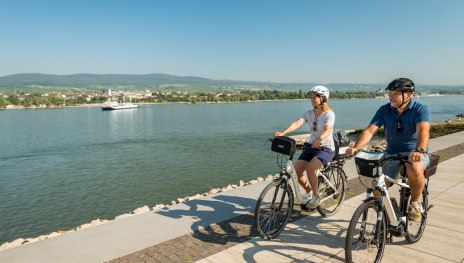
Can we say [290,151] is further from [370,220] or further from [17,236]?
[17,236]

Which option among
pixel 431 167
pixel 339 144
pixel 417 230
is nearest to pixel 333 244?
pixel 417 230

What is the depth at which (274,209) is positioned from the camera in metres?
5.03

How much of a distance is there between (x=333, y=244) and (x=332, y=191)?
1440 mm

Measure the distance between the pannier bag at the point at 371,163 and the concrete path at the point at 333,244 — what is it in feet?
4.12

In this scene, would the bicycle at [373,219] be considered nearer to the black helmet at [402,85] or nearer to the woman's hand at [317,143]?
the black helmet at [402,85]

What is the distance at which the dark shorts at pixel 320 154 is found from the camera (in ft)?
17.4

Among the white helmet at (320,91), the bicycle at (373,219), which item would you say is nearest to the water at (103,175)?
the white helmet at (320,91)

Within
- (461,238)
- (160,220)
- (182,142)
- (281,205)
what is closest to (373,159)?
(281,205)

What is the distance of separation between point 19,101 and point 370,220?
174m

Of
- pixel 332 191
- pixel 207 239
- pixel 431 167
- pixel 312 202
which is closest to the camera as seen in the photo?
pixel 431 167

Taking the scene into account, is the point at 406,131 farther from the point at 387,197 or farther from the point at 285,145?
the point at 285,145

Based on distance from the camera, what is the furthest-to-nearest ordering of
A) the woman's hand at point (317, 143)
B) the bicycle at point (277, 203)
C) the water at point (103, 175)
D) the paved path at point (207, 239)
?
the water at point (103, 175) → the woman's hand at point (317, 143) → the bicycle at point (277, 203) → the paved path at point (207, 239)

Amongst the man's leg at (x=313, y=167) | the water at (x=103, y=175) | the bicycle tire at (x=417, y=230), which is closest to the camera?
the bicycle tire at (x=417, y=230)

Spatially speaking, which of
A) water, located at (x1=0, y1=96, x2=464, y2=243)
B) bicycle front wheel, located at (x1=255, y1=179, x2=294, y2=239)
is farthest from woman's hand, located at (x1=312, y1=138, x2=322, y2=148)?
water, located at (x1=0, y1=96, x2=464, y2=243)
